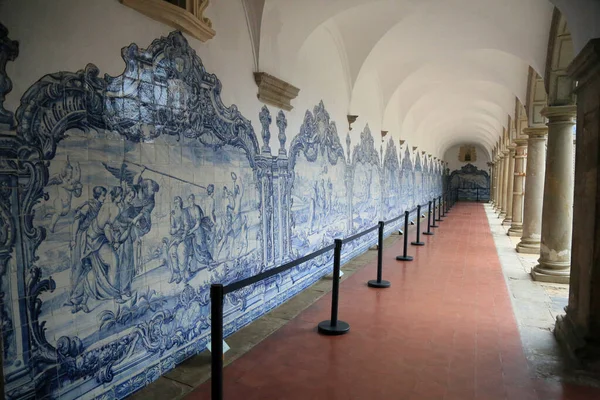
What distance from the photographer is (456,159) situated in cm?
3869

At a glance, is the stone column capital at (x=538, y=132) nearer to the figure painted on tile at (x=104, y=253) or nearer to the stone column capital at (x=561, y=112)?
the stone column capital at (x=561, y=112)

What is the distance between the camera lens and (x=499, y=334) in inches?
183

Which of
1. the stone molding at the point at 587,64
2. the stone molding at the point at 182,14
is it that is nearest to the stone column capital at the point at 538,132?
the stone molding at the point at 587,64

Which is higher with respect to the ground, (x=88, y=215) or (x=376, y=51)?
(x=376, y=51)

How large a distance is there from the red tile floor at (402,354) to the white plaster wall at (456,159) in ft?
112

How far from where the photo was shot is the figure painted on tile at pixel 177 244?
12.1ft

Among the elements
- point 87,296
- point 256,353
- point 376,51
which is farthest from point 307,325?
point 376,51

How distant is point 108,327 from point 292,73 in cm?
423

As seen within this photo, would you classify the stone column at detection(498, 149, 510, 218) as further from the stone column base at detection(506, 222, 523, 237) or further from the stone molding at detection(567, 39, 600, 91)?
the stone molding at detection(567, 39, 600, 91)

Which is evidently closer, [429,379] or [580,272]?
[429,379]

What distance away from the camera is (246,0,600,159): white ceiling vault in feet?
17.5

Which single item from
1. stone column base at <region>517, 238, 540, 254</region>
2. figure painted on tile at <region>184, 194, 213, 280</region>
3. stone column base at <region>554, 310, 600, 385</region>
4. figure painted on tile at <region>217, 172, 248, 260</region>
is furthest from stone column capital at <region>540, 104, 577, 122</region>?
figure painted on tile at <region>184, 194, 213, 280</region>

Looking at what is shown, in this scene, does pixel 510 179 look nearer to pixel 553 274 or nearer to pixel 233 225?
pixel 553 274

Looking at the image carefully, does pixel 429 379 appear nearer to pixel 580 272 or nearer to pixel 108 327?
pixel 580 272
